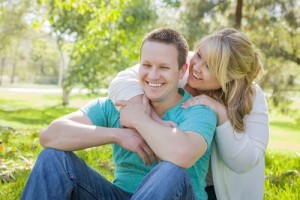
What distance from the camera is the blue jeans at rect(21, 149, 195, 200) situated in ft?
7.62

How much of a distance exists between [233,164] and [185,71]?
0.64 meters

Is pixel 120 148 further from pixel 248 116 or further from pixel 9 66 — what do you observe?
pixel 9 66

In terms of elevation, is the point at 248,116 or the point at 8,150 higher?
the point at 248,116

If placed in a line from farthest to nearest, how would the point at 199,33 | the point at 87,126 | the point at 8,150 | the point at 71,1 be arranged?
the point at 199,33 < the point at 71,1 < the point at 8,150 < the point at 87,126

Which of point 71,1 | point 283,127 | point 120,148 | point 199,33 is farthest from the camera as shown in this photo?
point 283,127

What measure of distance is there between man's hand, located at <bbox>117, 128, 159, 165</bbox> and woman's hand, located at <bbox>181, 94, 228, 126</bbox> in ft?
1.13

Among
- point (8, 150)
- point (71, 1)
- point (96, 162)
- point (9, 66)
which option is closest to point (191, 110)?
point (96, 162)

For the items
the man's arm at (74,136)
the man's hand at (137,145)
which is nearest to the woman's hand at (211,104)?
the man's hand at (137,145)

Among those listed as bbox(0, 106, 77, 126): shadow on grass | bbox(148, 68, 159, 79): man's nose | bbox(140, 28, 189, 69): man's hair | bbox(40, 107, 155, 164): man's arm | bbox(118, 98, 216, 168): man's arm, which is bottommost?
bbox(0, 106, 77, 126): shadow on grass

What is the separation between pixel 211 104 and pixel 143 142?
450mm

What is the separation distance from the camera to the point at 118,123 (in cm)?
299

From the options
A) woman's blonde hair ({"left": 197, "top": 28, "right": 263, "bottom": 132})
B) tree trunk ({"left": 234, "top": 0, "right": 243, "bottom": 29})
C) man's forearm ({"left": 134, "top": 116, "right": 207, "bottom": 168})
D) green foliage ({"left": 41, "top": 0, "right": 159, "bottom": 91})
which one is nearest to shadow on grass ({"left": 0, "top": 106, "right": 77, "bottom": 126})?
green foliage ({"left": 41, "top": 0, "right": 159, "bottom": 91})

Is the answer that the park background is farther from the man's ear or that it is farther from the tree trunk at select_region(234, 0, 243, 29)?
the man's ear

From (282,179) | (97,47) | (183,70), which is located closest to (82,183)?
(183,70)
